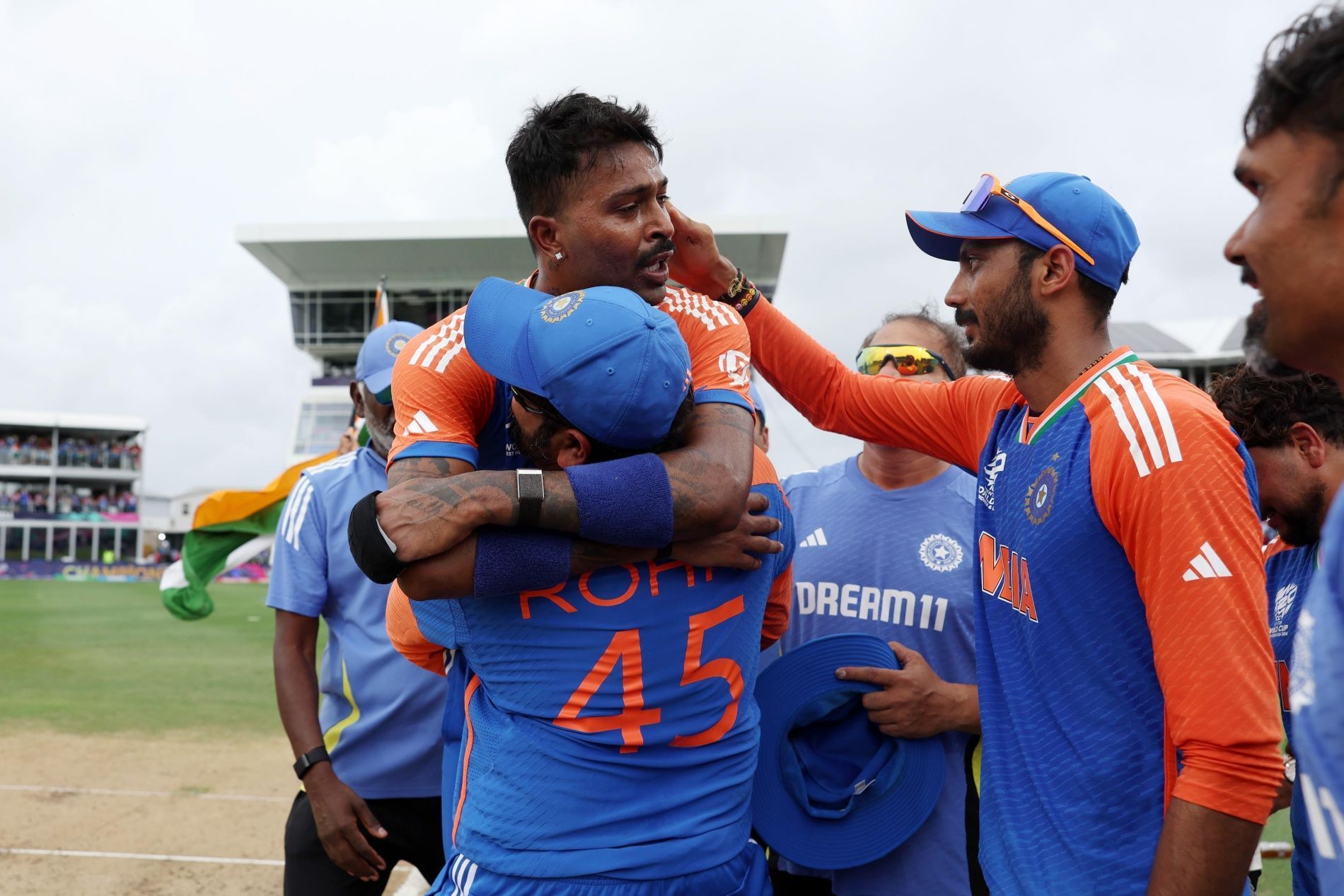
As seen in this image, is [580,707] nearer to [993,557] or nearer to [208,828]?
[993,557]

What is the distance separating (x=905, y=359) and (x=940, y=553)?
751 millimetres

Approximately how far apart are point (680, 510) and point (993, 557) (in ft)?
3.04

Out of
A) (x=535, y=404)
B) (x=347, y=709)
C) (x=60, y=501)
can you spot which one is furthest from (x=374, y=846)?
(x=60, y=501)

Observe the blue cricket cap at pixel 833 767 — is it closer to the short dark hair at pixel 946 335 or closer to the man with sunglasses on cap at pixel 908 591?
the man with sunglasses on cap at pixel 908 591

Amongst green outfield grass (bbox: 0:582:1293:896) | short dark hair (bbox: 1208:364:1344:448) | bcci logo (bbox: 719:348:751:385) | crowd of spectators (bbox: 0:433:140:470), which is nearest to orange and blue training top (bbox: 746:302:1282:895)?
bcci logo (bbox: 719:348:751:385)

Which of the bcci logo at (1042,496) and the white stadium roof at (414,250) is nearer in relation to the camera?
the bcci logo at (1042,496)

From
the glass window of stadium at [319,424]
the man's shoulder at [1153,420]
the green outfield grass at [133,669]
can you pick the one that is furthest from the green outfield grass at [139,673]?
the glass window of stadium at [319,424]

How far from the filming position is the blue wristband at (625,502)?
6.37ft

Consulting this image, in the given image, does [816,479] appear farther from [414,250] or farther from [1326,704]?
[414,250]

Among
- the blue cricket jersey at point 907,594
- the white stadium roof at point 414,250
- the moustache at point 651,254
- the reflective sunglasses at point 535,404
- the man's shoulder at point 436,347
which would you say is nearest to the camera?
the reflective sunglasses at point 535,404

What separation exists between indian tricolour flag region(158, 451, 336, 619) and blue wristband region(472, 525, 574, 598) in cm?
401

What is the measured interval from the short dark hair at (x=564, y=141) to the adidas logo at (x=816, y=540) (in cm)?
146

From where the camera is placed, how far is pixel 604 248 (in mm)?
2666

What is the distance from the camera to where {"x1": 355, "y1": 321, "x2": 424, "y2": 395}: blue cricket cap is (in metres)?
4.23
